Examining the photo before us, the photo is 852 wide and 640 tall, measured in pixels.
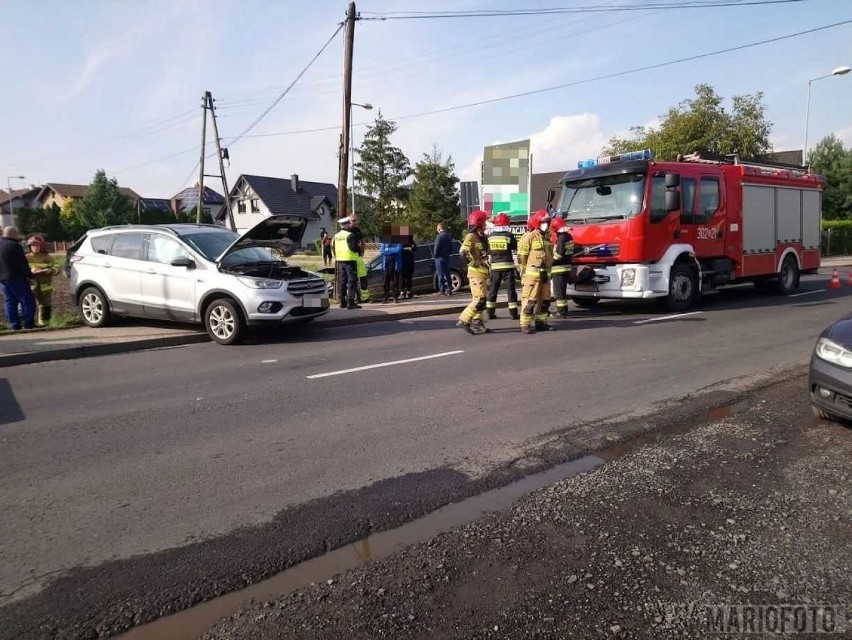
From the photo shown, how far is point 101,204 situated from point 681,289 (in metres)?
55.0

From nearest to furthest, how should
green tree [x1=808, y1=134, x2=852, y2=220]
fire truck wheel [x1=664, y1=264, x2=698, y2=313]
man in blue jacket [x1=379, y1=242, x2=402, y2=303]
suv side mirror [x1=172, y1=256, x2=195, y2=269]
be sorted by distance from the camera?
suv side mirror [x1=172, y1=256, x2=195, y2=269] < fire truck wheel [x1=664, y1=264, x2=698, y2=313] < man in blue jacket [x1=379, y1=242, x2=402, y2=303] < green tree [x1=808, y1=134, x2=852, y2=220]

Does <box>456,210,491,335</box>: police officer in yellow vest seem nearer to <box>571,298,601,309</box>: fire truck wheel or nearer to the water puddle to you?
<box>571,298,601,309</box>: fire truck wheel

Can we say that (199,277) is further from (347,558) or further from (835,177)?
(835,177)

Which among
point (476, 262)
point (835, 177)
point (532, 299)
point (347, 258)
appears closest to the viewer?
point (476, 262)

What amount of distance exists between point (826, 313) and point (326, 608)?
11.8m

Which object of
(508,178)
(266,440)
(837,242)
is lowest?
(266,440)

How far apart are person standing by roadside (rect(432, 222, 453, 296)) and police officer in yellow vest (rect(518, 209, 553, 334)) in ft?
14.8

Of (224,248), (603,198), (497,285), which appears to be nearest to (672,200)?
(603,198)

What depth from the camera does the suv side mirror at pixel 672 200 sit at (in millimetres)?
10688

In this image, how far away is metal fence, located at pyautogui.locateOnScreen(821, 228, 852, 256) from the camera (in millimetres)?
33219

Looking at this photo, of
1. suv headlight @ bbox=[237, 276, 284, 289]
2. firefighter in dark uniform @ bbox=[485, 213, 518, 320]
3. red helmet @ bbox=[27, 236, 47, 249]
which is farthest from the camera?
red helmet @ bbox=[27, 236, 47, 249]

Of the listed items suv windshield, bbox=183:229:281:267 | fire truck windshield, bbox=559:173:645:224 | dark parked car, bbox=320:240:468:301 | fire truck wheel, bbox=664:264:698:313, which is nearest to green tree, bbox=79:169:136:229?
dark parked car, bbox=320:240:468:301

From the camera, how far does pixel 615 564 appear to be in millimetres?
2885

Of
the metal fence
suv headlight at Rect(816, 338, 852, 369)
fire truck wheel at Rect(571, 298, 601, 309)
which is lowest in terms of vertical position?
suv headlight at Rect(816, 338, 852, 369)
